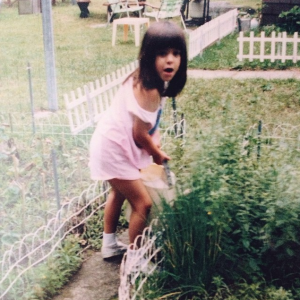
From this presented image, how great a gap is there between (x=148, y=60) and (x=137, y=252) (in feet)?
3.09

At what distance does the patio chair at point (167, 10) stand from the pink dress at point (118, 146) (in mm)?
6881

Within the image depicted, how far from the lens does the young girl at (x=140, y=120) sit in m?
2.69

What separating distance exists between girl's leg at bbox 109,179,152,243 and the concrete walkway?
206 inches

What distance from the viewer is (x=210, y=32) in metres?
10.1

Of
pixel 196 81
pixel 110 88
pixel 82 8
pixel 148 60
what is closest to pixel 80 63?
pixel 82 8

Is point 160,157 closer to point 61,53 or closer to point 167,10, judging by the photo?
point 61,53

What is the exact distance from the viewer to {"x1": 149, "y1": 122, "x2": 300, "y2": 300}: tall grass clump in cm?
261

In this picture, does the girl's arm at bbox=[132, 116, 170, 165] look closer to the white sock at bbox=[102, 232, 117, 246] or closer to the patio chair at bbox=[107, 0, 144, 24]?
the white sock at bbox=[102, 232, 117, 246]

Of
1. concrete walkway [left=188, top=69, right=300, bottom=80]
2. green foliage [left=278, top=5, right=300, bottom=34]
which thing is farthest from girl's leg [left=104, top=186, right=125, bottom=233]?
green foliage [left=278, top=5, right=300, bottom=34]

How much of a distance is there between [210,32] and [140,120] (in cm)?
773

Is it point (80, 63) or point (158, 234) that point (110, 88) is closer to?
point (158, 234)

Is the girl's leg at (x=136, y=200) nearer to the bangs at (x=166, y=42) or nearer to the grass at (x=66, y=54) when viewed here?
the bangs at (x=166, y=42)

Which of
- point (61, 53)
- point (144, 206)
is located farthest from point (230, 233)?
point (61, 53)

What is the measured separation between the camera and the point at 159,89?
277 cm
